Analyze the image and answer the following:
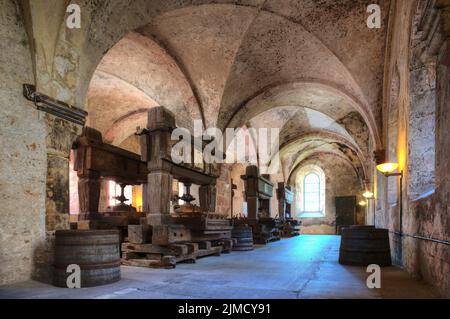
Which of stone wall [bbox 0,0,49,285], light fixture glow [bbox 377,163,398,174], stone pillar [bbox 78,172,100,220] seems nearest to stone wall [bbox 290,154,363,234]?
light fixture glow [bbox 377,163,398,174]

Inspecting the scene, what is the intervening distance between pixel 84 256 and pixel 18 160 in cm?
156

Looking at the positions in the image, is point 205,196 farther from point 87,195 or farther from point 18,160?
point 18,160

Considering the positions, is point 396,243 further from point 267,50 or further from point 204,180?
point 267,50

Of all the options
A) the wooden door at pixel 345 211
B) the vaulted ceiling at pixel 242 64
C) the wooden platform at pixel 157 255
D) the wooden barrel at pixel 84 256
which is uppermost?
the vaulted ceiling at pixel 242 64

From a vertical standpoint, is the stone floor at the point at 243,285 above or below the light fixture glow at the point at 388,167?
below

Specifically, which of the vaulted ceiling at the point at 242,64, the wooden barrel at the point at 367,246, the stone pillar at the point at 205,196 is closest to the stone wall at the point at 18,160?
the vaulted ceiling at the point at 242,64

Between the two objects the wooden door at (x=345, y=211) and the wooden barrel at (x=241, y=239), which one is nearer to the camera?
the wooden barrel at (x=241, y=239)

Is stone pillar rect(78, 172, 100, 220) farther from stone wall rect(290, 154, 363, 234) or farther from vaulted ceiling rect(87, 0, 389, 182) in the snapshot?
stone wall rect(290, 154, 363, 234)

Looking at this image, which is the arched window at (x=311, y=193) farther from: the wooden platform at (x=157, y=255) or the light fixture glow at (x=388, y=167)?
the wooden platform at (x=157, y=255)

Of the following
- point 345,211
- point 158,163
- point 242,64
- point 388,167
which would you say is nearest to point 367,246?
point 388,167

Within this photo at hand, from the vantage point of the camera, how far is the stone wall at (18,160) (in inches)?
184

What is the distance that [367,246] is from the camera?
663 cm

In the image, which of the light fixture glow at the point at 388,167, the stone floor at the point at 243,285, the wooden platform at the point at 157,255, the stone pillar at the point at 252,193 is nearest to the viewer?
the stone floor at the point at 243,285

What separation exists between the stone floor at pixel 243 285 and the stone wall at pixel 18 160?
0.44 metres
